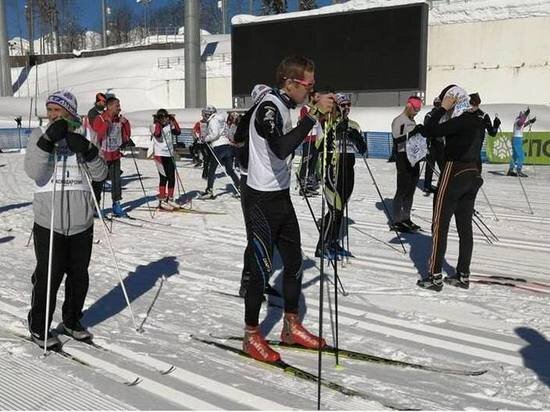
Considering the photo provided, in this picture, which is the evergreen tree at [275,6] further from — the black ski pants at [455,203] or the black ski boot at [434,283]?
the black ski boot at [434,283]

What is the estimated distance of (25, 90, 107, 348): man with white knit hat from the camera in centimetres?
393

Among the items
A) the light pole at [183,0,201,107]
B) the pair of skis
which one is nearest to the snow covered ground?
the pair of skis

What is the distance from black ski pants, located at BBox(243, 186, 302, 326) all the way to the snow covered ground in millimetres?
505

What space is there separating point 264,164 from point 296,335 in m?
1.30

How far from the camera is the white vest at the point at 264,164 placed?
3744 mm

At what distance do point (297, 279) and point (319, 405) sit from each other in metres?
1.05

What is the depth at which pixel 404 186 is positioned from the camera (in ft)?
28.9

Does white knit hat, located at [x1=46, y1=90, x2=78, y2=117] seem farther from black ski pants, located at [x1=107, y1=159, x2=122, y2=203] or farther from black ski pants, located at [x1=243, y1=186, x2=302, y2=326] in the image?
black ski pants, located at [x1=107, y1=159, x2=122, y2=203]

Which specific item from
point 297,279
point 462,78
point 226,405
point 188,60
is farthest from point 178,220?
point 188,60

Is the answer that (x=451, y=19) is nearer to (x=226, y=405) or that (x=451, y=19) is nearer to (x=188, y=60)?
(x=188, y=60)

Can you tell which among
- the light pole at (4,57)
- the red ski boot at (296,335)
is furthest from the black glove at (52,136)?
the light pole at (4,57)

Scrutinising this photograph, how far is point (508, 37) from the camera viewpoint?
99.3ft

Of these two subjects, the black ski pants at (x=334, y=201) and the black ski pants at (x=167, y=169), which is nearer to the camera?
the black ski pants at (x=334, y=201)

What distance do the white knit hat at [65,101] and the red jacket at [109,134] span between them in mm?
5293
